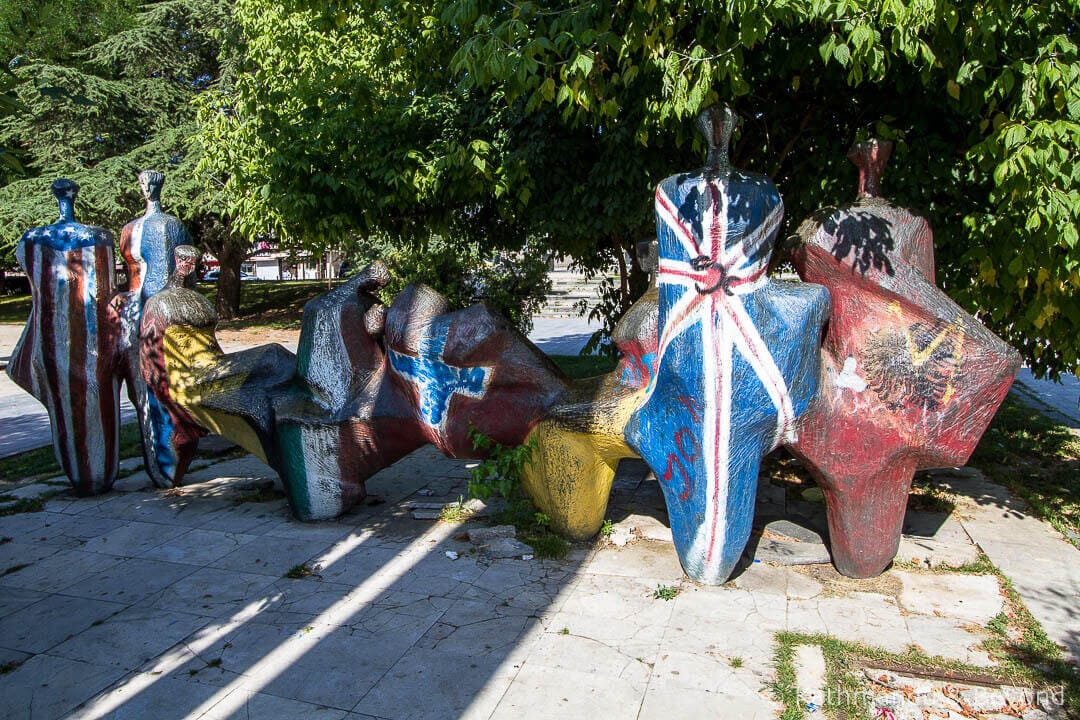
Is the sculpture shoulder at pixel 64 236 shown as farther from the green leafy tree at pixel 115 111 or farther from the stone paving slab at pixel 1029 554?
the green leafy tree at pixel 115 111

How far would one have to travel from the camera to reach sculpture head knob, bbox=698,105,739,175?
4.40 meters

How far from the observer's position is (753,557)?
16.7ft

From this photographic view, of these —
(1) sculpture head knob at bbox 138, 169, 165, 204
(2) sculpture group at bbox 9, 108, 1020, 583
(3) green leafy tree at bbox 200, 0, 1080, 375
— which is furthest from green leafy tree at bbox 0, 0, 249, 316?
(2) sculpture group at bbox 9, 108, 1020, 583

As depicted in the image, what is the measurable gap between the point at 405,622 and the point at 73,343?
166 inches

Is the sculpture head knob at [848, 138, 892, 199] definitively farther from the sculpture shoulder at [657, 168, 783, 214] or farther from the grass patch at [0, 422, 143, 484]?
the grass patch at [0, 422, 143, 484]

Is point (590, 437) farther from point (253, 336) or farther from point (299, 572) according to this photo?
point (253, 336)

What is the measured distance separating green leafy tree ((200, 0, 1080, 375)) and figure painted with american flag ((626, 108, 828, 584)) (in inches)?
27.0

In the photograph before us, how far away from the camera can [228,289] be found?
23.1m

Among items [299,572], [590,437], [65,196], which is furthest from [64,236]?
[590,437]

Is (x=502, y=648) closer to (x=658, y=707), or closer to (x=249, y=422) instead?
(x=658, y=707)

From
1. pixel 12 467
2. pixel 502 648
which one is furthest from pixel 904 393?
pixel 12 467

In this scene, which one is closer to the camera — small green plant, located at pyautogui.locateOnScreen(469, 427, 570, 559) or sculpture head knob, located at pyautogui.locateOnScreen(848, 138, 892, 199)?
sculpture head knob, located at pyautogui.locateOnScreen(848, 138, 892, 199)

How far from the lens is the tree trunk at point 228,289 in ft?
73.3

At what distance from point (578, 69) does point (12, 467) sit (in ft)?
23.6
